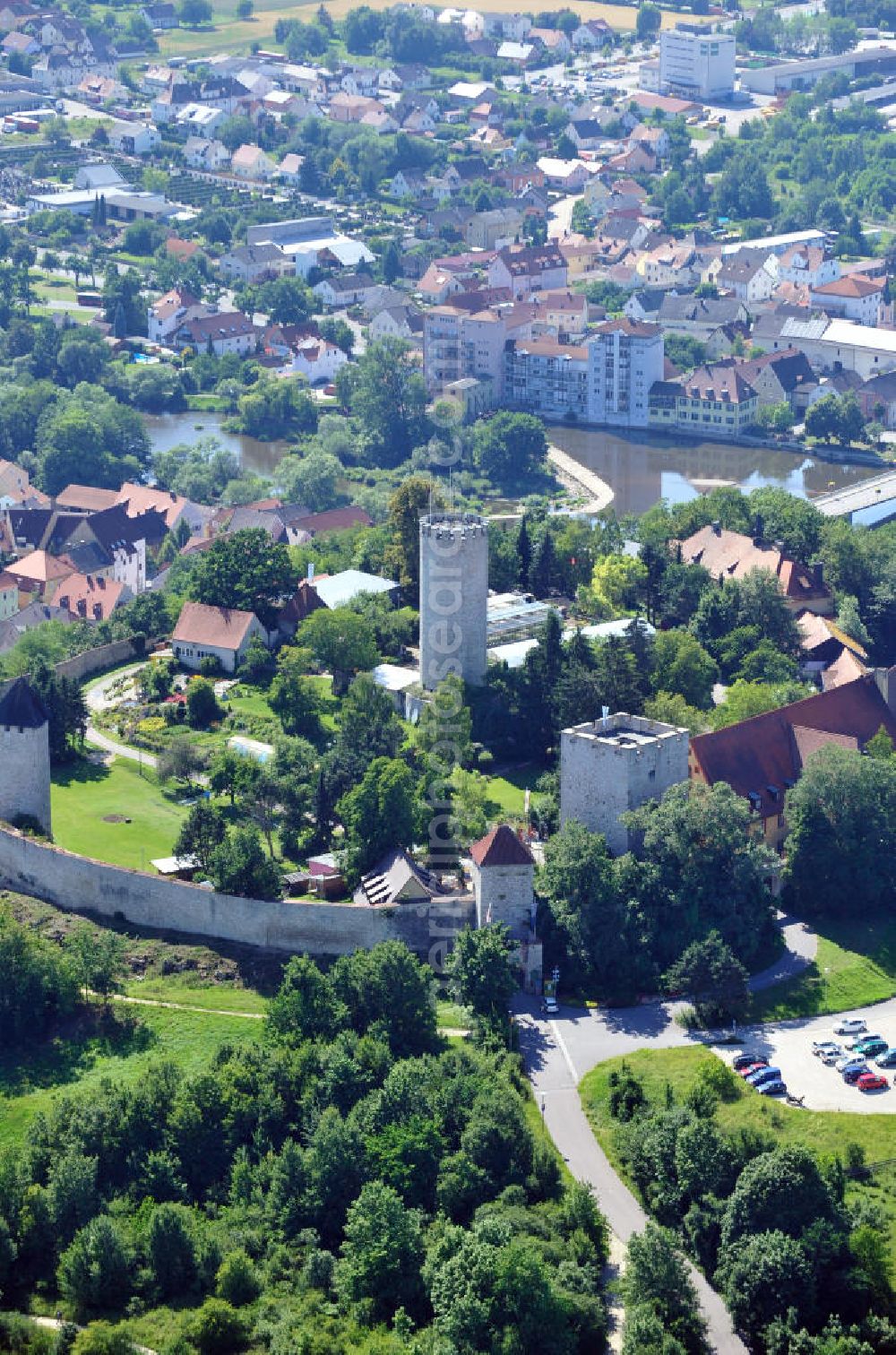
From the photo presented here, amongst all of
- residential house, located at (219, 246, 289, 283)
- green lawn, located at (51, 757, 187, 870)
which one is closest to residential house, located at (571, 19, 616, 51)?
residential house, located at (219, 246, 289, 283)

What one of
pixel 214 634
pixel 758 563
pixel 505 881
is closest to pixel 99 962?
pixel 505 881

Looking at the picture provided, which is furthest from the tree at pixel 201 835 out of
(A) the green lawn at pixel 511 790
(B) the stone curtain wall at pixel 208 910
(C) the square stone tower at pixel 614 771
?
(C) the square stone tower at pixel 614 771

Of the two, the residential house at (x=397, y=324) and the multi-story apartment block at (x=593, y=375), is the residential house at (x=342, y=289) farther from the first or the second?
the multi-story apartment block at (x=593, y=375)

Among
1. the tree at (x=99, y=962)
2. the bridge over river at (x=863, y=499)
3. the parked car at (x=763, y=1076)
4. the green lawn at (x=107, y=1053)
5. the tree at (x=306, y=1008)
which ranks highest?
the tree at (x=306, y=1008)

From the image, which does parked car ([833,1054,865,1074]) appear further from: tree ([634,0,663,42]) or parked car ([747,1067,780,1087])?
tree ([634,0,663,42])

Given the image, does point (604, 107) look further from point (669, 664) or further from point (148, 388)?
point (669, 664)

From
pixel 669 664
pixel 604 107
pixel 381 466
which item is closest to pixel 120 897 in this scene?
pixel 669 664

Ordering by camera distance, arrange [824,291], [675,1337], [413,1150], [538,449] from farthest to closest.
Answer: [824,291] < [538,449] < [413,1150] < [675,1337]
